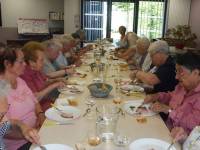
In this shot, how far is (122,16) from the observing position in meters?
8.59

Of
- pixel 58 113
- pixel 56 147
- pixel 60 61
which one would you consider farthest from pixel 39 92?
pixel 60 61

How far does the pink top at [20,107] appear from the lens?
6.51ft

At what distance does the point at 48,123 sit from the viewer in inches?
69.5

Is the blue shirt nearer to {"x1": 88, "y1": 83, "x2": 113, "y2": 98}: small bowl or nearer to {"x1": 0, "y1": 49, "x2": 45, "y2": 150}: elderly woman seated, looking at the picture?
{"x1": 88, "y1": 83, "x2": 113, "y2": 98}: small bowl

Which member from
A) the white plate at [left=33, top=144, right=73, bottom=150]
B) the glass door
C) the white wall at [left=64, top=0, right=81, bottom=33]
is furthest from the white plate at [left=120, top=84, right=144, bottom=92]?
the glass door

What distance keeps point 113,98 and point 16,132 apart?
837 millimetres

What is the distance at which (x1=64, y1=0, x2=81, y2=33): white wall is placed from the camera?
7.94m

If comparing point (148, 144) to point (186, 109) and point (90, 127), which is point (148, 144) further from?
point (186, 109)

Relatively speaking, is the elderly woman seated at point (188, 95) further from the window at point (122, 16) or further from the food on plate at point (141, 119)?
the window at point (122, 16)

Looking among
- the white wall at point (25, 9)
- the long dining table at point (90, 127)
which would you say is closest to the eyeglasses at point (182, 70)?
the long dining table at point (90, 127)

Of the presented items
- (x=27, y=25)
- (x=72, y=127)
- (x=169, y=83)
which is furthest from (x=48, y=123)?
(x=27, y=25)

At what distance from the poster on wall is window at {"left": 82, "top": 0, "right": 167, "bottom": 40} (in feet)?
3.91

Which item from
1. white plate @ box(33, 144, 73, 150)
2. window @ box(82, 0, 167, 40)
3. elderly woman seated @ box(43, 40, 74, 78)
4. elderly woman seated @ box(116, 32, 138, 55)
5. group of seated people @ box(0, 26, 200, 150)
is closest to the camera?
white plate @ box(33, 144, 73, 150)

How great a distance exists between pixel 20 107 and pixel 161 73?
1410 millimetres
